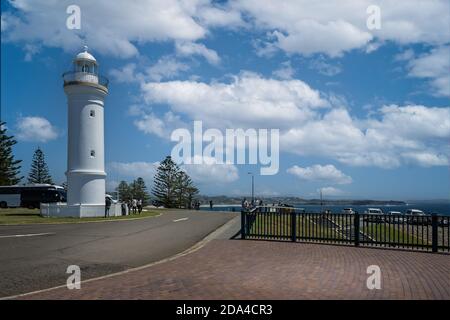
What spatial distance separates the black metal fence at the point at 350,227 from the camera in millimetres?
13430

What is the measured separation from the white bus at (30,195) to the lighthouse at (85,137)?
20155 mm

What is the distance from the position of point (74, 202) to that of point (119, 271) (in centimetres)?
2351

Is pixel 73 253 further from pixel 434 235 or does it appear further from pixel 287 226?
pixel 434 235

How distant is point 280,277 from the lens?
9.20 m

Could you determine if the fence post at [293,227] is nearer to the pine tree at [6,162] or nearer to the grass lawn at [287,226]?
the grass lawn at [287,226]

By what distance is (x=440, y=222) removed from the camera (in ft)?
43.9

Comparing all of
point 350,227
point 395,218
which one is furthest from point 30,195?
point 395,218

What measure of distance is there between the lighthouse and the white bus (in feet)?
66.1

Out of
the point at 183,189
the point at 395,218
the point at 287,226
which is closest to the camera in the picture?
the point at 395,218

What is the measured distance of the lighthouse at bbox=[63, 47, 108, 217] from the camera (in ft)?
105

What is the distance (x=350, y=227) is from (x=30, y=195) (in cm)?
4599

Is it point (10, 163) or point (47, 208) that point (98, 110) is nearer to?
point (47, 208)
